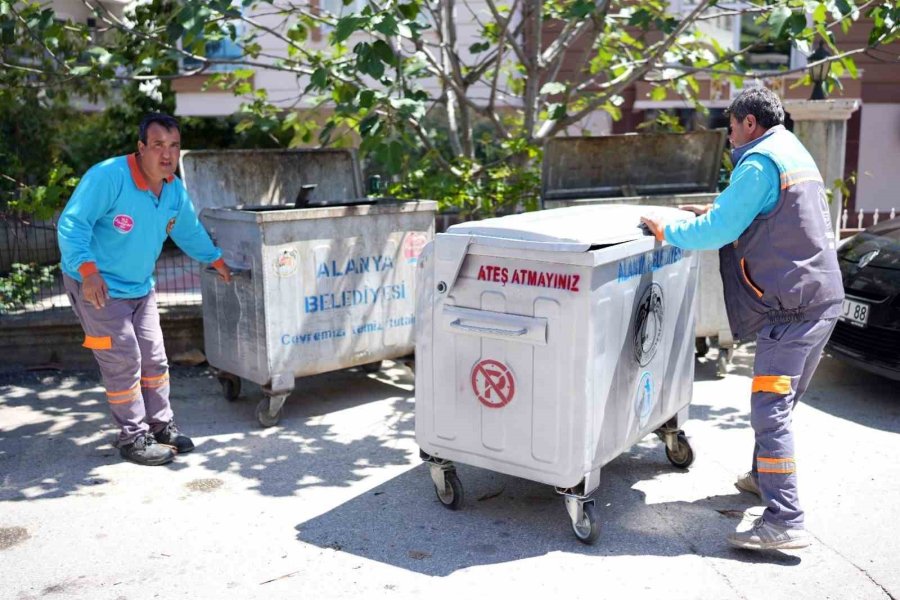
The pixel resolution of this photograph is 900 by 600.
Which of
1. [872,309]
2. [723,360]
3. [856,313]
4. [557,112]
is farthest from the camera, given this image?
[557,112]

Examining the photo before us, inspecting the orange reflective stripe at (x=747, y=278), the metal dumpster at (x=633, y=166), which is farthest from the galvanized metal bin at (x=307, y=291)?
the orange reflective stripe at (x=747, y=278)

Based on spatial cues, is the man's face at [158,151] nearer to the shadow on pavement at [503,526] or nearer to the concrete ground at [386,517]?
the concrete ground at [386,517]

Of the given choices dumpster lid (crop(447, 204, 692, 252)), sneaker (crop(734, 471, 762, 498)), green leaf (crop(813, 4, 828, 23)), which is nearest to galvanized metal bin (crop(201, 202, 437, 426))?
dumpster lid (crop(447, 204, 692, 252))

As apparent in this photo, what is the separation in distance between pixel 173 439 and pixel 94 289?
3.38ft

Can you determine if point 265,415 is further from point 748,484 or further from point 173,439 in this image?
point 748,484

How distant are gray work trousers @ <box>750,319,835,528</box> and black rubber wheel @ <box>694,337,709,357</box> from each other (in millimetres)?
3044

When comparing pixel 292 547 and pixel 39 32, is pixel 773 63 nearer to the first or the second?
pixel 39 32

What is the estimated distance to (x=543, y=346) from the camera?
3721mm

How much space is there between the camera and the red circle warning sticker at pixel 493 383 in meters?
3.84

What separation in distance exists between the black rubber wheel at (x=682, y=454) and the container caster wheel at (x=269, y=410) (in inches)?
90.0

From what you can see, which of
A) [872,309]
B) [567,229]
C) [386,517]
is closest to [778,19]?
[872,309]

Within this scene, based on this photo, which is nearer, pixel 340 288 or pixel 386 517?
pixel 386 517

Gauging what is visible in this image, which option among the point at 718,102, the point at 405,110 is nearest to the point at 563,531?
the point at 405,110

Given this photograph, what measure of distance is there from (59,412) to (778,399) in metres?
4.37
